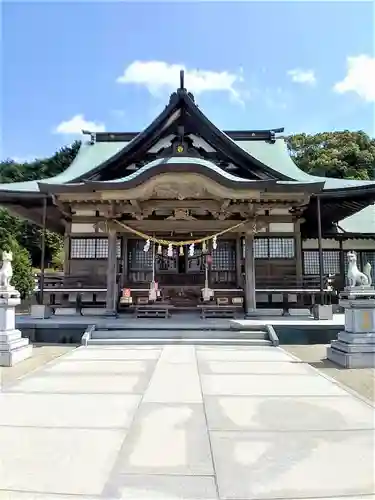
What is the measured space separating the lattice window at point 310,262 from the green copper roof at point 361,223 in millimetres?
1592

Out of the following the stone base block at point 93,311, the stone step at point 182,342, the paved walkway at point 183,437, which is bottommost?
the stone step at point 182,342

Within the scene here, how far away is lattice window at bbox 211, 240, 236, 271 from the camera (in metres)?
13.5

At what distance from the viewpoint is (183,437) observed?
3.46 metres

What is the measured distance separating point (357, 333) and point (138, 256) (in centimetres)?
830

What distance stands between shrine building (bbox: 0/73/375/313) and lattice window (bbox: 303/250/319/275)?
4cm

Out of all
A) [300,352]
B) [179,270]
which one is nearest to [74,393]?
[300,352]

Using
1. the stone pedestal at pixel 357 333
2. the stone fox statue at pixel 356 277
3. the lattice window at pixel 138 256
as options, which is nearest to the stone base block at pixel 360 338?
the stone pedestal at pixel 357 333

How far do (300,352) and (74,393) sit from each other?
17.2 ft

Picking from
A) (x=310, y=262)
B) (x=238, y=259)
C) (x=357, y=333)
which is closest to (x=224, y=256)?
(x=238, y=259)

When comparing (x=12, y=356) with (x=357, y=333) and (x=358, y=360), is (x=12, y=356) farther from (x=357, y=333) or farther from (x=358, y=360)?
(x=357, y=333)

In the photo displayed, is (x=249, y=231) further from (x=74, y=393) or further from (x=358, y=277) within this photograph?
(x=74, y=393)

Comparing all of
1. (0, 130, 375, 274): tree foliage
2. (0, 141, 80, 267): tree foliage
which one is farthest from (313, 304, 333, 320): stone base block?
(0, 141, 80, 267): tree foliage

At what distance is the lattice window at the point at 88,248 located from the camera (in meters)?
13.8

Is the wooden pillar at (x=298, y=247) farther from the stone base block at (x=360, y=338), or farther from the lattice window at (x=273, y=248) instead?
the stone base block at (x=360, y=338)
